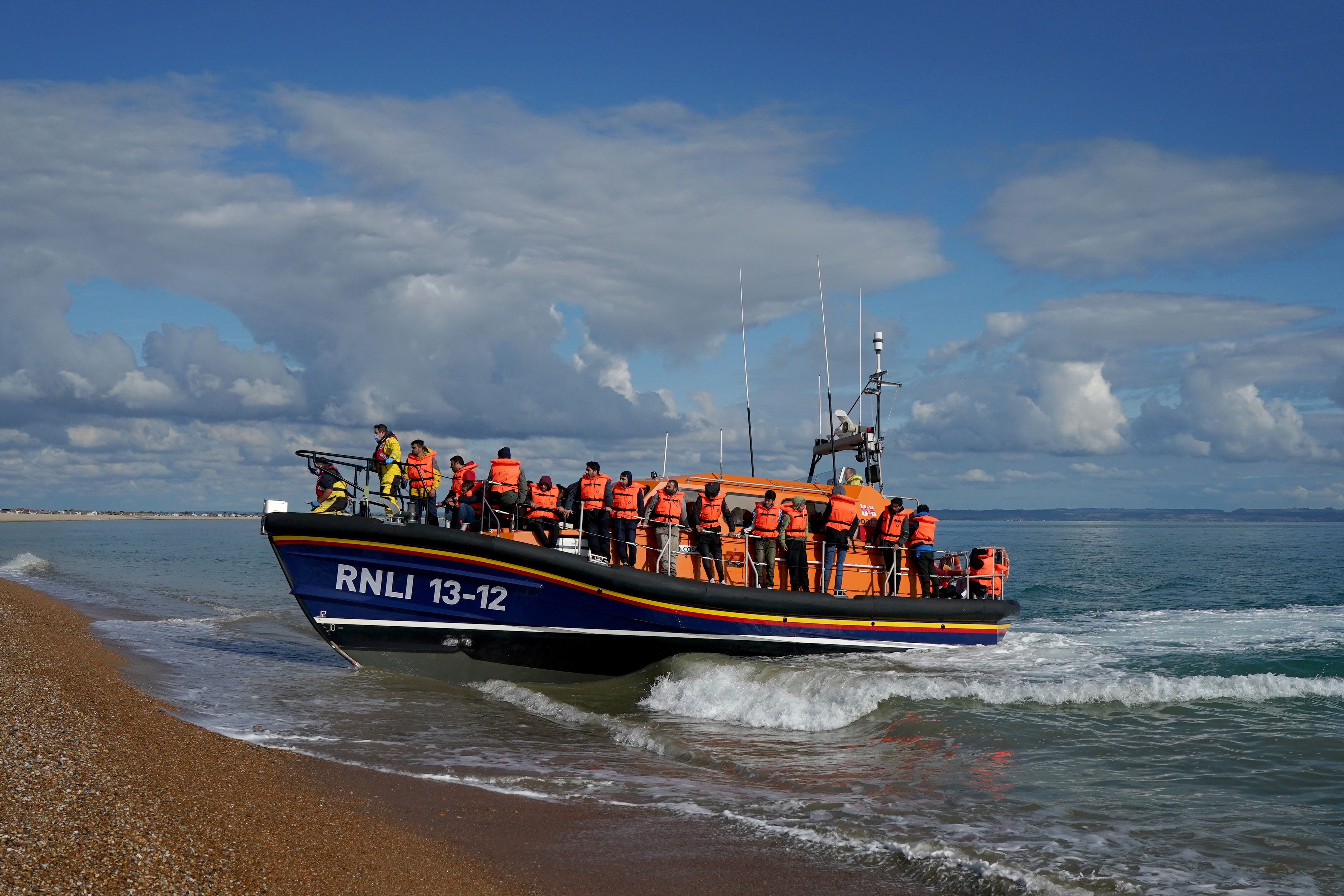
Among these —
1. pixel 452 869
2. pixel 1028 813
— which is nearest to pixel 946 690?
pixel 1028 813

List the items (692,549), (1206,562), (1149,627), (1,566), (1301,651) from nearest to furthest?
1. (692,549)
2. (1301,651)
3. (1149,627)
4. (1,566)
5. (1206,562)

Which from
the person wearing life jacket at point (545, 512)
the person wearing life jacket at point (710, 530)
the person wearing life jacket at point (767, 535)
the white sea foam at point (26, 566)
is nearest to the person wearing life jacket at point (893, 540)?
the person wearing life jacket at point (767, 535)

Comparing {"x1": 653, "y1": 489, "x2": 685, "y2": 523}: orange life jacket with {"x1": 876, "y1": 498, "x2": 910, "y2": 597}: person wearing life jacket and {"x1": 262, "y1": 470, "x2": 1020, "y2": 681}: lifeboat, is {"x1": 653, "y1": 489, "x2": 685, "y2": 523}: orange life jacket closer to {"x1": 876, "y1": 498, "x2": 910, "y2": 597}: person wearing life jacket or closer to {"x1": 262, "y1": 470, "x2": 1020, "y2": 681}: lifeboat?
{"x1": 262, "y1": 470, "x2": 1020, "y2": 681}: lifeboat

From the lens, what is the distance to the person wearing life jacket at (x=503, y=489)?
30.7ft

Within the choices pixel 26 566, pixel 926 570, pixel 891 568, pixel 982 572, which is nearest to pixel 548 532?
pixel 891 568

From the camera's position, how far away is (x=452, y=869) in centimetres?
442

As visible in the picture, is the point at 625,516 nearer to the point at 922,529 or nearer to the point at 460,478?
the point at 460,478

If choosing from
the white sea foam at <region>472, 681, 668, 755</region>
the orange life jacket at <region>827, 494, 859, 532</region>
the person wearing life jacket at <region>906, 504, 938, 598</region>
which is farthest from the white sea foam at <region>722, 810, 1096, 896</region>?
the person wearing life jacket at <region>906, 504, 938, 598</region>

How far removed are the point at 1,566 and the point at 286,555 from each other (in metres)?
24.0

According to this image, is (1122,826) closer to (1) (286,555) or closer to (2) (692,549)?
(2) (692,549)

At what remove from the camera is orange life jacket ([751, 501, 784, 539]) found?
10.3 metres

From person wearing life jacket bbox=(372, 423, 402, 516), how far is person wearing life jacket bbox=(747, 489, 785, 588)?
3681 mm

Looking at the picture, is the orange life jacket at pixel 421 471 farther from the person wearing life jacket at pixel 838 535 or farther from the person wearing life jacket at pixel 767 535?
the person wearing life jacket at pixel 838 535

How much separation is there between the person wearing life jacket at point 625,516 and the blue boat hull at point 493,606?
62 centimetres
